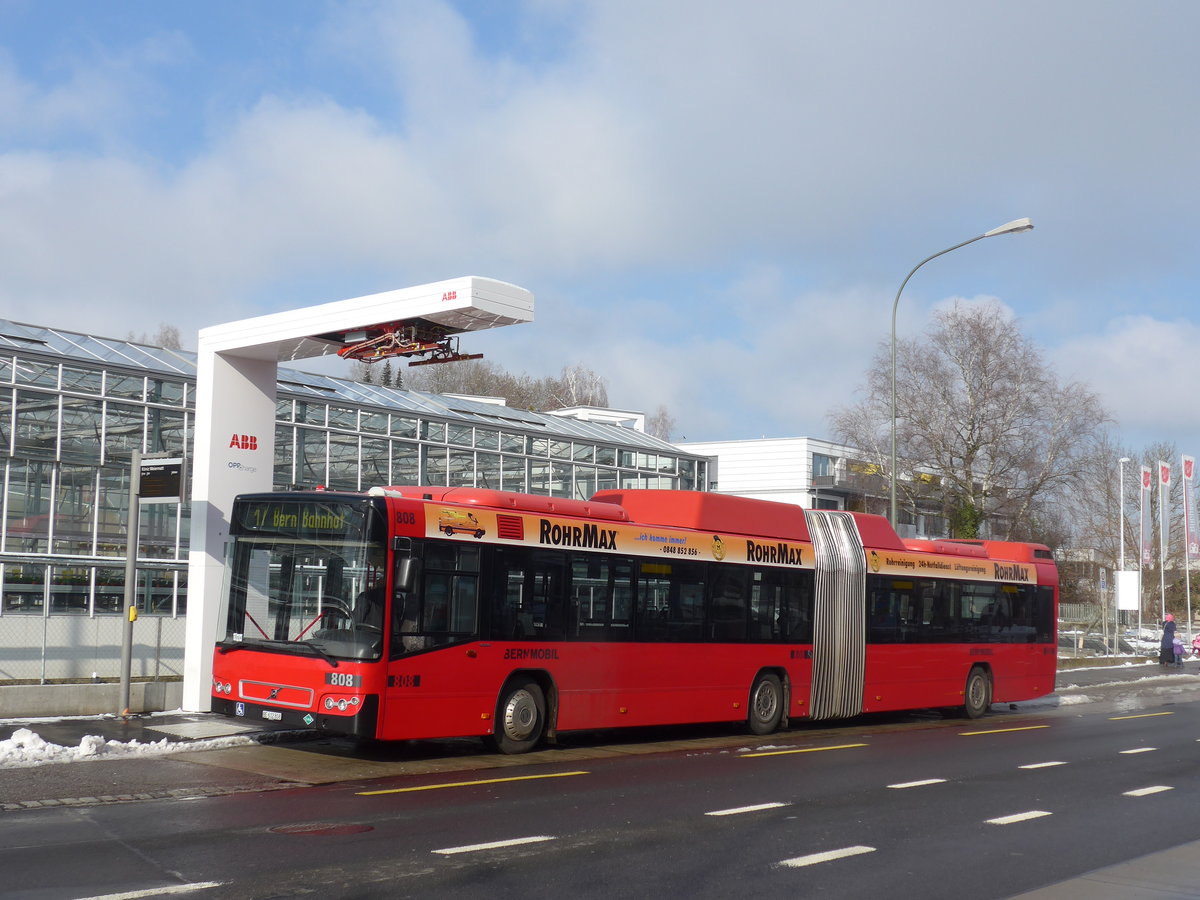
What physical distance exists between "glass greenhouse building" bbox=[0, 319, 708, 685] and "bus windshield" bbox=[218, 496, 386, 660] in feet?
14.7

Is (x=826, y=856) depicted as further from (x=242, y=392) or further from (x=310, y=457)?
(x=310, y=457)

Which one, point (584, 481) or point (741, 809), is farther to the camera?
point (584, 481)

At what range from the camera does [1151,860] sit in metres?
8.56

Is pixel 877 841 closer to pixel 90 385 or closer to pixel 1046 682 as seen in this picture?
pixel 1046 682

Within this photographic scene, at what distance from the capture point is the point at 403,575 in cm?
1248

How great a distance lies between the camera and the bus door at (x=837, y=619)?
18.5m

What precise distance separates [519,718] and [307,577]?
293cm

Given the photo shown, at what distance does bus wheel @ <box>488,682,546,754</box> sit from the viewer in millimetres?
13750

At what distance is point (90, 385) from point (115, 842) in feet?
57.7

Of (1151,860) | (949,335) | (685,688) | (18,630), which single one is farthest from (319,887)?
(949,335)

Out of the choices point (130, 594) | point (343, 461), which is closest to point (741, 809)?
point (130, 594)

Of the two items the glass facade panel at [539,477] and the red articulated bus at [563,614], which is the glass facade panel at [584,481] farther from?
the red articulated bus at [563,614]

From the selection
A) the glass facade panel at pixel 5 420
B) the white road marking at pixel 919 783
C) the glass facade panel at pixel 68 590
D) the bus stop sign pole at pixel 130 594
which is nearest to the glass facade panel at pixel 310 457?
the glass facade panel at pixel 5 420

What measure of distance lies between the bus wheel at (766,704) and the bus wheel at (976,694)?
540 centimetres
